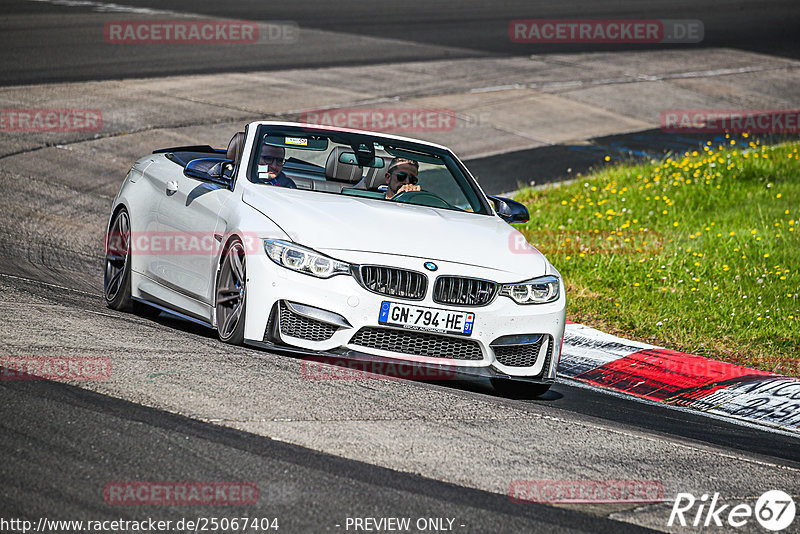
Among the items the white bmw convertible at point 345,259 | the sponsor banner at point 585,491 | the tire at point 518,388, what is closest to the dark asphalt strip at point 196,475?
the sponsor banner at point 585,491

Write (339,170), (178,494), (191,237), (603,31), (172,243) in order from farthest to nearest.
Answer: (603,31) → (339,170) → (172,243) → (191,237) → (178,494)

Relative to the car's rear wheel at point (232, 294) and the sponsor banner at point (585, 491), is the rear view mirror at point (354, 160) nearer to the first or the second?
the car's rear wheel at point (232, 294)

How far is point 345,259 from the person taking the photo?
662 cm

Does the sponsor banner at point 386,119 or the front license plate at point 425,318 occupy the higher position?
the front license plate at point 425,318

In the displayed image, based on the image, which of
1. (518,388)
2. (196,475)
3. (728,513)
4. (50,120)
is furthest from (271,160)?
(50,120)

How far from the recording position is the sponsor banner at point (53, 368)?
5.68 meters

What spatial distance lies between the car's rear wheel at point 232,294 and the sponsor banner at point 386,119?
11.1 metres

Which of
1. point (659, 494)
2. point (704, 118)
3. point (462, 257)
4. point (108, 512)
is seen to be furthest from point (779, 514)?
point (704, 118)

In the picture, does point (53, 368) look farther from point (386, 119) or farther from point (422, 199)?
point (386, 119)

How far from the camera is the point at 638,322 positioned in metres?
10.3

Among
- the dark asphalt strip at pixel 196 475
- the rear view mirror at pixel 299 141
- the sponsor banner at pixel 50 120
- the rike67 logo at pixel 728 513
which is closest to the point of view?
the dark asphalt strip at pixel 196 475

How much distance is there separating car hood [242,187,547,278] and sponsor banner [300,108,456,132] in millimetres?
10591

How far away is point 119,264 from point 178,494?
4.39 metres

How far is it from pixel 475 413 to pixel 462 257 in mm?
1124
